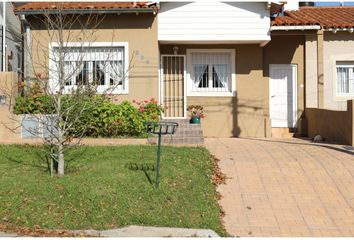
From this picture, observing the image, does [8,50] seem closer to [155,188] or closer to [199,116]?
[199,116]

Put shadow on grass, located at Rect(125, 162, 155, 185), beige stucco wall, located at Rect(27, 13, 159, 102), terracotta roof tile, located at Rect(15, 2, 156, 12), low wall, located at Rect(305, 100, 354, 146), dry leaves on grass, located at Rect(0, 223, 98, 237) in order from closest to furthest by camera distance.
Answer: dry leaves on grass, located at Rect(0, 223, 98, 237)
shadow on grass, located at Rect(125, 162, 155, 185)
low wall, located at Rect(305, 100, 354, 146)
terracotta roof tile, located at Rect(15, 2, 156, 12)
beige stucco wall, located at Rect(27, 13, 159, 102)

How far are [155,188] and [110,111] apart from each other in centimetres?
467

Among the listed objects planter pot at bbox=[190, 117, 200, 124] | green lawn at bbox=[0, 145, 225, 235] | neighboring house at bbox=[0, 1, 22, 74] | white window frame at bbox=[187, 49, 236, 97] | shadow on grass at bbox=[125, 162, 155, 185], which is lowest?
green lawn at bbox=[0, 145, 225, 235]

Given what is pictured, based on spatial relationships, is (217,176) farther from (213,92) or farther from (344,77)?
(344,77)

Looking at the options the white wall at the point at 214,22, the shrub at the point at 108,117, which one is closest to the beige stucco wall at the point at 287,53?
the white wall at the point at 214,22

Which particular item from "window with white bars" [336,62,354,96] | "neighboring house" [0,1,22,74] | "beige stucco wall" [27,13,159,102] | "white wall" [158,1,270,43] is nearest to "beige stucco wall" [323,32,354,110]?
"window with white bars" [336,62,354,96]

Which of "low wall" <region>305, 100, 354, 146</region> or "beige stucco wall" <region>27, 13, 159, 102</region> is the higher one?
"beige stucco wall" <region>27, 13, 159, 102</region>

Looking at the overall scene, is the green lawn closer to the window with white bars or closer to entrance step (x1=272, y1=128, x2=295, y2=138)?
entrance step (x1=272, y1=128, x2=295, y2=138)

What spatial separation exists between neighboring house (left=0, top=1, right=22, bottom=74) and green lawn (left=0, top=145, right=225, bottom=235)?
25.8 ft

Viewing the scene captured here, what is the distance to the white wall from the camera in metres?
13.8

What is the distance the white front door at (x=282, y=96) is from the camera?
16.0 meters

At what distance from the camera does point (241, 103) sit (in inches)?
598

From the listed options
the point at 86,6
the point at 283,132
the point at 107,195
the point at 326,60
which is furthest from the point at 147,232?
the point at 326,60

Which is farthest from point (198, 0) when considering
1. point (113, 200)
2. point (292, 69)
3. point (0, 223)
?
point (0, 223)
